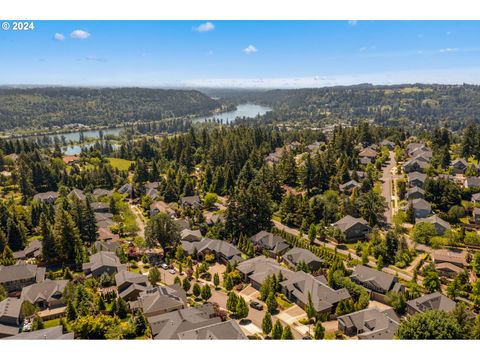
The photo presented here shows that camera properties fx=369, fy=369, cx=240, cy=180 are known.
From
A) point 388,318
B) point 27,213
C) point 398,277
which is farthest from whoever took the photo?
point 27,213

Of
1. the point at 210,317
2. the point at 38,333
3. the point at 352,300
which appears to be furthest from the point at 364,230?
the point at 38,333

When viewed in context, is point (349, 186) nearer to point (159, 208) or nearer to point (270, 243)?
point (270, 243)

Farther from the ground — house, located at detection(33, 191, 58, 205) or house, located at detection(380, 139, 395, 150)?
house, located at detection(380, 139, 395, 150)

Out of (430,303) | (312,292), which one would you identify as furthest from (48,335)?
(430,303)

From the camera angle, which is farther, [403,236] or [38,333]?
[403,236]

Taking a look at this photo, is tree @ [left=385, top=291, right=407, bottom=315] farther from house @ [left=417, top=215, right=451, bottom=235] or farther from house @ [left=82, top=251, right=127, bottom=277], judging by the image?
house @ [left=82, top=251, right=127, bottom=277]

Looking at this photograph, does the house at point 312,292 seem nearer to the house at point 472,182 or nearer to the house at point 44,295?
the house at point 44,295

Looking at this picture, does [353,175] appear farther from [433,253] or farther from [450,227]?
[433,253]

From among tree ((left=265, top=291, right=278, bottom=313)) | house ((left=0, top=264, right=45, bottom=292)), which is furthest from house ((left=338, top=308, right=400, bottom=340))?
house ((left=0, top=264, right=45, bottom=292))
